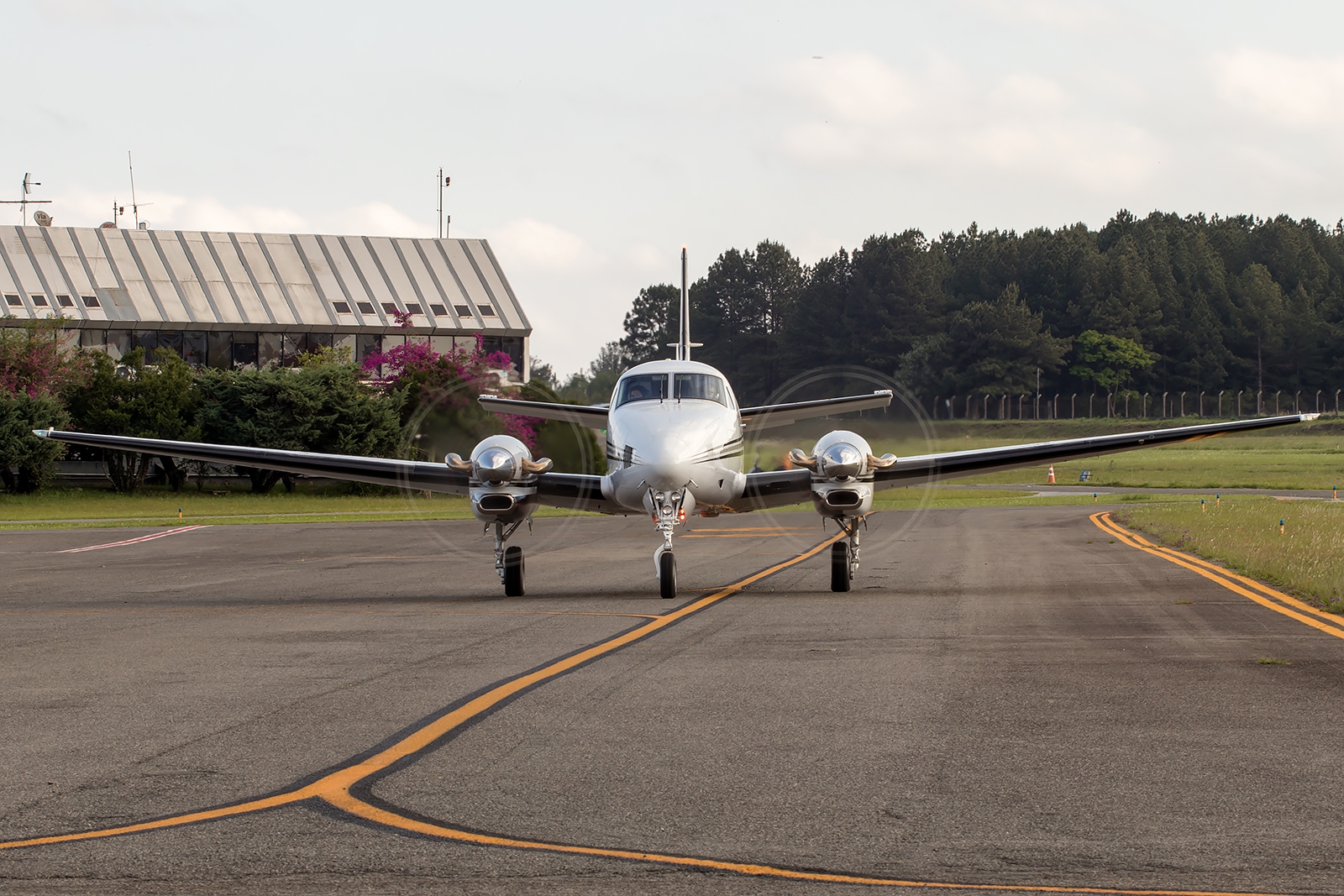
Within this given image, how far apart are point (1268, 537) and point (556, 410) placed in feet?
44.1

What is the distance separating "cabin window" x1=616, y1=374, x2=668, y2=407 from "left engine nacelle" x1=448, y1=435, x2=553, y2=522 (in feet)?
4.78

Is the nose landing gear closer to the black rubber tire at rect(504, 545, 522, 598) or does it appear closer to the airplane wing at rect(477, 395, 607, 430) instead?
the black rubber tire at rect(504, 545, 522, 598)

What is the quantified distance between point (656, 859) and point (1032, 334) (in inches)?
3734

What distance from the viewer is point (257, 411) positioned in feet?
169

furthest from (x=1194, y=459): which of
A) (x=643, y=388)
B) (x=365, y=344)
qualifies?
(x=643, y=388)

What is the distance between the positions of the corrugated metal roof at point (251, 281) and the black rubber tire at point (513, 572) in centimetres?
4940

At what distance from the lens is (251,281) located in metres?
64.8

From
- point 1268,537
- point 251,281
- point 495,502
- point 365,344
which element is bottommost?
point 1268,537

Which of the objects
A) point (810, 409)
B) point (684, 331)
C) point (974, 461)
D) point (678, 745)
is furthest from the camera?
point (684, 331)

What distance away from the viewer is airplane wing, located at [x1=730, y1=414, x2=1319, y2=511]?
1720cm

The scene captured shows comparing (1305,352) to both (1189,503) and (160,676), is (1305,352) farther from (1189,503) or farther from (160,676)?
(160,676)

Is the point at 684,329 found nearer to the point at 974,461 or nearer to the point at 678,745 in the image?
the point at 974,461

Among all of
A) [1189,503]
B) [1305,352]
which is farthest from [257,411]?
[1305,352]

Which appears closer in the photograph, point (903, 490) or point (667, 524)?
point (667, 524)
